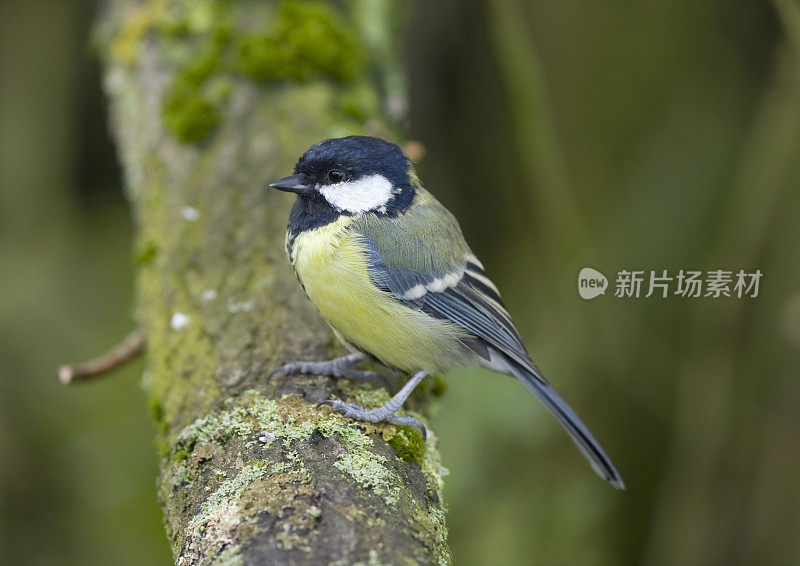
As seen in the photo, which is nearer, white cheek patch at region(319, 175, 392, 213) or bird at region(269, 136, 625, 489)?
bird at region(269, 136, 625, 489)

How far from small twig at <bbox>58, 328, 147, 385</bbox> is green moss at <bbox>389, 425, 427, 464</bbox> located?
3.75 feet

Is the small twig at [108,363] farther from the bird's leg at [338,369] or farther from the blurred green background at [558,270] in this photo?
the blurred green background at [558,270]

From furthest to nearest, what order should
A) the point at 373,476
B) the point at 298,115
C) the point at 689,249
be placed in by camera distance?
the point at 689,249 < the point at 298,115 < the point at 373,476

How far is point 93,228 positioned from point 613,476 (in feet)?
11.7

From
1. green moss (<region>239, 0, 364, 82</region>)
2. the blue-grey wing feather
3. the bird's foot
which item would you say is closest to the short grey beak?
the blue-grey wing feather

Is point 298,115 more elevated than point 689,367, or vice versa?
point 298,115

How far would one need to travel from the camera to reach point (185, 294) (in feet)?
7.71

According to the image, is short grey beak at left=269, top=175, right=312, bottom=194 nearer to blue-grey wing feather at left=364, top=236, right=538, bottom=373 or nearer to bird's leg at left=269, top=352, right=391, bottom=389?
blue-grey wing feather at left=364, top=236, right=538, bottom=373

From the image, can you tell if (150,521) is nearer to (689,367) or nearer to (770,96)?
(689,367)

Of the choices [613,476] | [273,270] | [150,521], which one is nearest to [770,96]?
[613,476]
